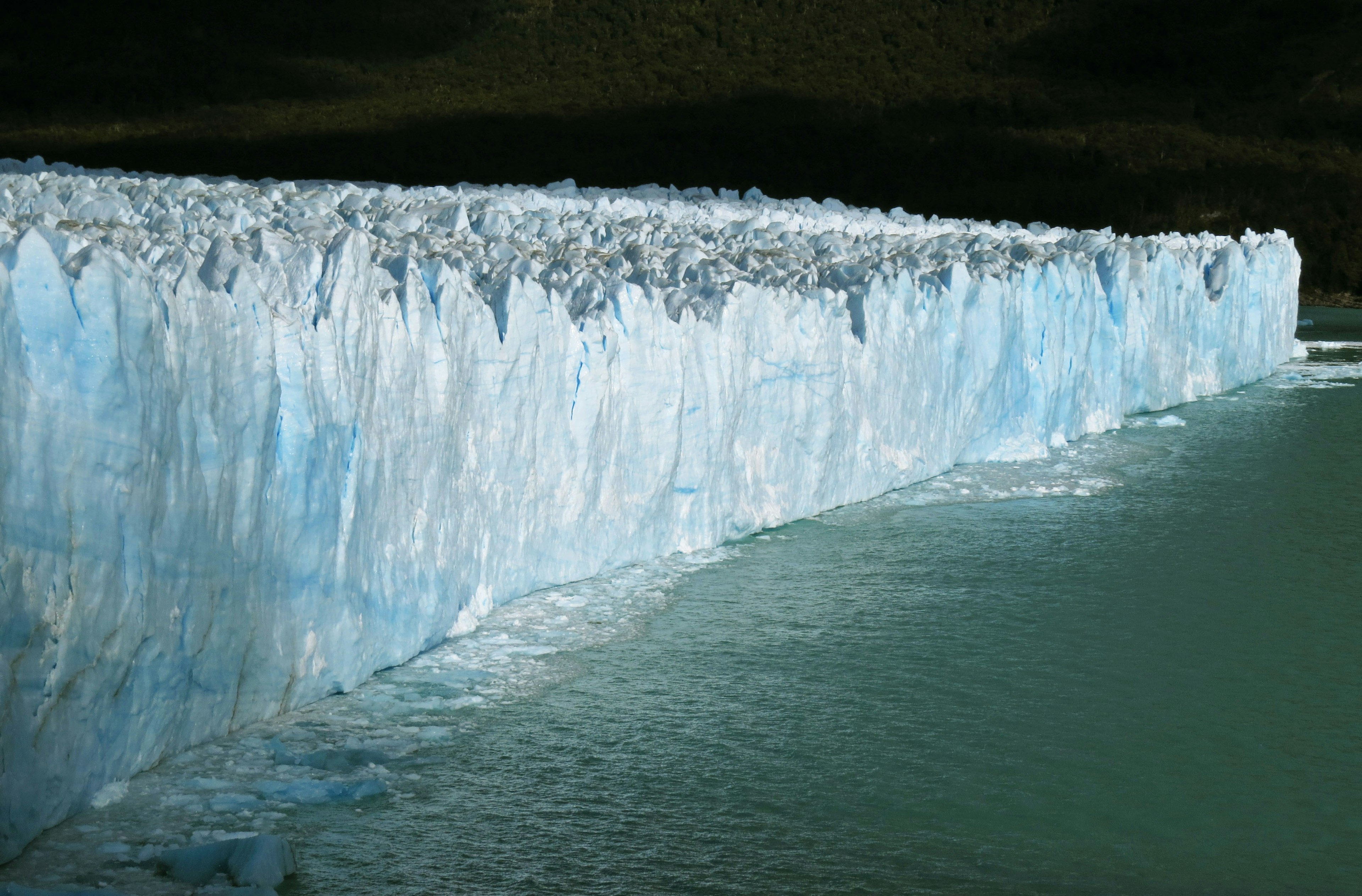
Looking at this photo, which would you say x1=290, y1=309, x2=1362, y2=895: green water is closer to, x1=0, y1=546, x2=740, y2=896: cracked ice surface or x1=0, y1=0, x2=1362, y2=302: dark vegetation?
x1=0, y1=546, x2=740, y2=896: cracked ice surface

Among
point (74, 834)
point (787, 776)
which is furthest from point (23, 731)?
point (787, 776)

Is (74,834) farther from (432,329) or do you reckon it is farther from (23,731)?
(432,329)

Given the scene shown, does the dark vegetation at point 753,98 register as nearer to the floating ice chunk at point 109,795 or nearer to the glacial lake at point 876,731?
the glacial lake at point 876,731

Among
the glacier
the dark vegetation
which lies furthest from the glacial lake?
the dark vegetation

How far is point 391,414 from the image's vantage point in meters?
4.06

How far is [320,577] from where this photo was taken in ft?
12.5

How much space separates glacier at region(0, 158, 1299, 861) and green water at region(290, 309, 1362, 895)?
0.47 meters

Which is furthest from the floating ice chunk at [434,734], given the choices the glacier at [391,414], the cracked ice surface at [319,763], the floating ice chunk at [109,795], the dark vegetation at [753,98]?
the dark vegetation at [753,98]

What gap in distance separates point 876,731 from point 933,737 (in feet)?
0.49

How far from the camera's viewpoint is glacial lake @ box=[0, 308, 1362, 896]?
10.1ft

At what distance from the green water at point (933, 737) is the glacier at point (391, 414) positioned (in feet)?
1.53

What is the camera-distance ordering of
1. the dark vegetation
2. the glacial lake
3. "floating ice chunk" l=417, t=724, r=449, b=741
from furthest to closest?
the dark vegetation, "floating ice chunk" l=417, t=724, r=449, b=741, the glacial lake

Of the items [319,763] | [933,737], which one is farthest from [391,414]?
[933,737]

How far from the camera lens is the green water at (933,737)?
311cm
